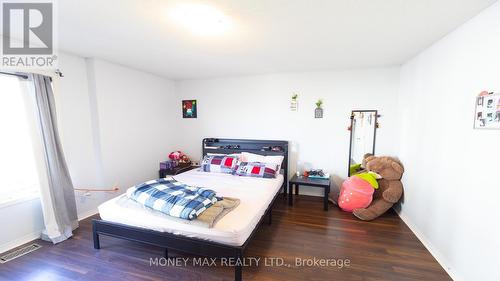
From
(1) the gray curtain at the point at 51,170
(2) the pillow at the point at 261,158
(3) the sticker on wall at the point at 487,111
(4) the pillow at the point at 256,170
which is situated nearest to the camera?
(3) the sticker on wall at the point at 487,111

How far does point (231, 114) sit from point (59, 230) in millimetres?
3069

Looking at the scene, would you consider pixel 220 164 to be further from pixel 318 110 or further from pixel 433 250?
pixel 433 250

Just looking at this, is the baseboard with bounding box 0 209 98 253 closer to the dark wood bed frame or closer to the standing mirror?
the dark wood bed frame

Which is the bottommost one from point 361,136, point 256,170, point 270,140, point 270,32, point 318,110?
point 256,170

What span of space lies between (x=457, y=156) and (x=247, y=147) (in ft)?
9.70

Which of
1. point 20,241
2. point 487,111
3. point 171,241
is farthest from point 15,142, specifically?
point 487,111

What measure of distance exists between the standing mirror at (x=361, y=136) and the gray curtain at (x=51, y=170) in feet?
13.8

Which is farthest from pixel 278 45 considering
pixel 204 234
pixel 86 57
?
pixel 86 57

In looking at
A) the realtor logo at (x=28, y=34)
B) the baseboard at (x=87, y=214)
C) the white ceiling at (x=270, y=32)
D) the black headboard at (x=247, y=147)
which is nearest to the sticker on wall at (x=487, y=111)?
the white ceiling at (x=270, y=32)

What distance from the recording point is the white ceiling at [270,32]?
5.47ft

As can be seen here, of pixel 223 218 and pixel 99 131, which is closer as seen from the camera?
pixel 223 218

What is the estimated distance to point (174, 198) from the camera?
2096mm

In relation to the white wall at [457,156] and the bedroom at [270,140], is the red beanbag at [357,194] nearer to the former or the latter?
the bedroom at [270,140]

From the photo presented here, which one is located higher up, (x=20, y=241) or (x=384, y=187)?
(x=384, y=187)
